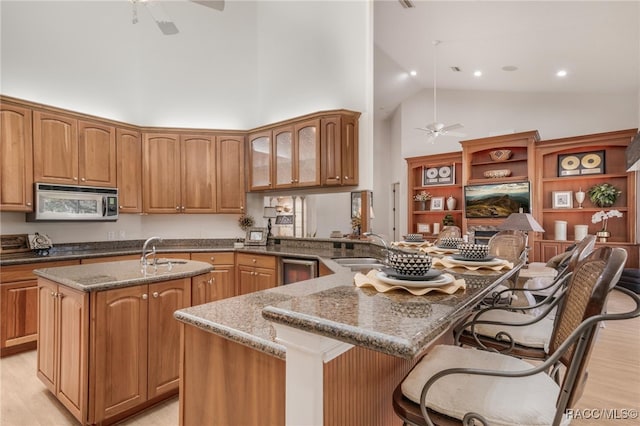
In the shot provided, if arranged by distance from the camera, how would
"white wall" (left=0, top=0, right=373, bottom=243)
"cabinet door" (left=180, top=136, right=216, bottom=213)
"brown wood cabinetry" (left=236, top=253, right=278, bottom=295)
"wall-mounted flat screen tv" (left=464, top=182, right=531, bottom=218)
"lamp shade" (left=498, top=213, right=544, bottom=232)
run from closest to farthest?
"lamp shade" (left=498, top=213, right=544, bottom=232) → "white wall" (left=0, top=0, right=373, bottom=243) → "brown wood cabinetry" (left=236, top=253, right=278, bottom=295) → "cabinet door" (left=180, top=136, right=216, bottom=213) → "wall-mounted flat screen tv" (left=464, top=182, right=531, bottom=218)

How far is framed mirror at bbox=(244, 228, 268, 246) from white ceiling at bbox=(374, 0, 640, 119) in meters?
3.72

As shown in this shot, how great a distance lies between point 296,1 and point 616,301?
6656 millimetres

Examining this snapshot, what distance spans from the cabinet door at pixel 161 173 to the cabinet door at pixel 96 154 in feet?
1.27

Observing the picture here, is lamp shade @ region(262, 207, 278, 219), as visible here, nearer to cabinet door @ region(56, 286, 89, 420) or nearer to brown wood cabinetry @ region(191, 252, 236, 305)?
brown wood cabinetry @ region(191, 252, 236, 305)

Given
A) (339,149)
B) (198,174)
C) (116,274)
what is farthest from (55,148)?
(339,149)

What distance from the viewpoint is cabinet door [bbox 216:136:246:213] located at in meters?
4.71

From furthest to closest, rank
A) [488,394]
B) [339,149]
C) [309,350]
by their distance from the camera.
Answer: [339,149]
[488,394]
[309,350]

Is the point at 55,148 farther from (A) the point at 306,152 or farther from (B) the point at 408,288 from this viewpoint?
(B) the point at 408,288

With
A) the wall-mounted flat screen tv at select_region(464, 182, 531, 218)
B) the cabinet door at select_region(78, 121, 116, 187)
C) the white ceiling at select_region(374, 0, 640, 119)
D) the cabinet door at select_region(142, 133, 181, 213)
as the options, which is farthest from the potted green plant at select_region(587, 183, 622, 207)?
the cabinet door at select_region(78, 121, 116, 187)

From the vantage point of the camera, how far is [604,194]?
5.63 metres

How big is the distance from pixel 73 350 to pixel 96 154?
9.32 ft

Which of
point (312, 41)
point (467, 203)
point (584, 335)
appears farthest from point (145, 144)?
point (467, 203)

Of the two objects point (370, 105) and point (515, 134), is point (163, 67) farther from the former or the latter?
point (515, 134)

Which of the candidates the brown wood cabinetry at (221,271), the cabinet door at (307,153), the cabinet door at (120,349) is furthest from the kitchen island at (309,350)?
the brown wood cabinetry at (221,271)
